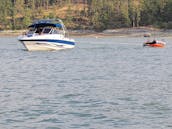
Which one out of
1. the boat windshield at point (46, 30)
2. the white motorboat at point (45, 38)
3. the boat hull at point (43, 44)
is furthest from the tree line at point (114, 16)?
the boat windshield at point (46, 30)

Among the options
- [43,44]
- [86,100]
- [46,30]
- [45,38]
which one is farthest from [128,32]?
[86,100]

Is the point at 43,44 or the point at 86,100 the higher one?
the point at 86,100

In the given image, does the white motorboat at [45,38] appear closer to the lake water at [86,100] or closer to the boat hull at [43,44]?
the boat hull at [43,44]

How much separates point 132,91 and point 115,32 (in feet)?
437

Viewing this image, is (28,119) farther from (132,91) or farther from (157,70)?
(157,70)

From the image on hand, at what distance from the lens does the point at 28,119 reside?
2095 centimetres

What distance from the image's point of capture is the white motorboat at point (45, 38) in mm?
69750

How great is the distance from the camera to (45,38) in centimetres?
7000

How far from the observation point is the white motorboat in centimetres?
6975

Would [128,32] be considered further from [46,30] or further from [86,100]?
[86,100]

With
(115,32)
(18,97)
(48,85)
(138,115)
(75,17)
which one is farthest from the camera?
(75,17)

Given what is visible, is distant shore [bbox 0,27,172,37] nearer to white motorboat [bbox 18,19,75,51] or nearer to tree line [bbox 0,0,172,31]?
tree line [bbox 0,0,172,31]

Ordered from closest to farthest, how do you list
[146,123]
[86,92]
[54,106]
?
[146,123] < [54,106] < [86,92]

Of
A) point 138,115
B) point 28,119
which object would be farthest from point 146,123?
point 28,119
